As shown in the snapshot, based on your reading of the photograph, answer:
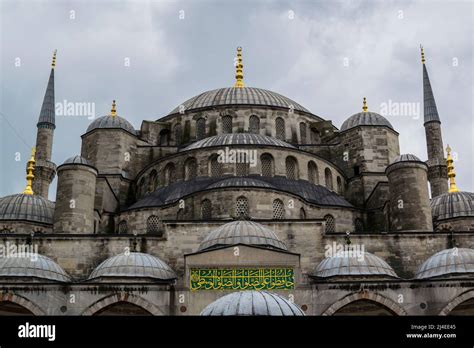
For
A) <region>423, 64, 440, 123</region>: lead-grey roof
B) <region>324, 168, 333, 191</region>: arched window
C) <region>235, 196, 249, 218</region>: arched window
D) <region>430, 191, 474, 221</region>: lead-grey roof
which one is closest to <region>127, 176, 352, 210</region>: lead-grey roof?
<region>235, 196, 249, 218</region>: arched window

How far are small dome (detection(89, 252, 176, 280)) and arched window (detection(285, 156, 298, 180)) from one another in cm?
757

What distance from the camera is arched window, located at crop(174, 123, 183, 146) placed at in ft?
102

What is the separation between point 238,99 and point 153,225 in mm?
9945

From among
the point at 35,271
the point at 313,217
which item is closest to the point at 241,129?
the point at 313,217

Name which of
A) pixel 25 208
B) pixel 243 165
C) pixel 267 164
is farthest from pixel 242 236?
pixel 25 208

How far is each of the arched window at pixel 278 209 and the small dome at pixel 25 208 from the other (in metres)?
8.32

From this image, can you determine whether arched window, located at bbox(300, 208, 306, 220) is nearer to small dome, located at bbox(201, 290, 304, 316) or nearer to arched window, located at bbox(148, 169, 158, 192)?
arched window, located at bbox(148, 169, 158, 192)

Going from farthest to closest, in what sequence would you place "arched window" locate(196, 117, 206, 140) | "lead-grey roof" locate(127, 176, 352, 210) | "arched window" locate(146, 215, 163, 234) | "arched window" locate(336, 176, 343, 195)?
"arched window" locate(196, 117, 206, 140), "arched window" locate(336, 176, 343, 195), "arched window" locate(146, 215, 163, 234), "lead-grey roof" locate(127, 176, 352, 210)

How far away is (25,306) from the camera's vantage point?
712 inches

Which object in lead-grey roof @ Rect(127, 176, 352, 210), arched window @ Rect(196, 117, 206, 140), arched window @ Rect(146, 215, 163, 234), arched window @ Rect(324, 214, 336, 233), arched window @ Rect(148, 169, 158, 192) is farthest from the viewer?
arched window @ Rect(196, 117, 206, 140)

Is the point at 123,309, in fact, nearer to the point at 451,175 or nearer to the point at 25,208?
the point at 25,208
